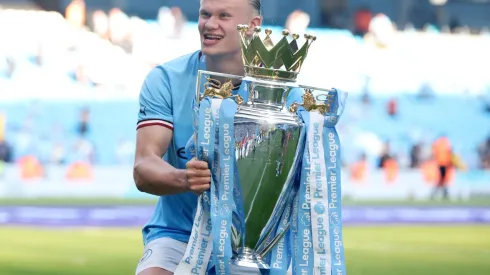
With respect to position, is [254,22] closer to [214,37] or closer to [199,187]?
[214,37]

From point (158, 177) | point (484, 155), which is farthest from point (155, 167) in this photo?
point (484, 155)

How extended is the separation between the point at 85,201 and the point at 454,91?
374 inches

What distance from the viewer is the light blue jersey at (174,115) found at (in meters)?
3.32

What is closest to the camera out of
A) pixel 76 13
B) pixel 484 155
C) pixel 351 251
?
pixel 351 251

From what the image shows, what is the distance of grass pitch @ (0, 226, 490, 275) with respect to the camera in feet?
29.9

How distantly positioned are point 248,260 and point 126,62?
18592 mm

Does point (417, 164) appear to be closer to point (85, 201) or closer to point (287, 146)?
point (85, 201)

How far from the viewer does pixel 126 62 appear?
21234 millimetres

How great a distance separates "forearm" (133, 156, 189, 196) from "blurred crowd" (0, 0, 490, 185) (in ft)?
52.2

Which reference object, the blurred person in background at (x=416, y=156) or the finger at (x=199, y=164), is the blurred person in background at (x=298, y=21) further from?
the finger at (x=199, y=164)

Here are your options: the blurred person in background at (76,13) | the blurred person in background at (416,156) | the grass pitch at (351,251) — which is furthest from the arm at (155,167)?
the blurred person in background at (416,156)

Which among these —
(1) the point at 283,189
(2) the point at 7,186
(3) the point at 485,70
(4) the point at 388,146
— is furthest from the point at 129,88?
(1) the point at 283,189

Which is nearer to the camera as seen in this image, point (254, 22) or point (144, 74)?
point (254, 22)

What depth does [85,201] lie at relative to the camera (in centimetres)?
1739
